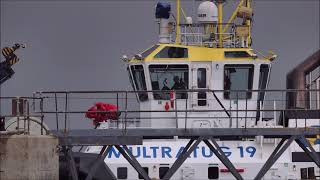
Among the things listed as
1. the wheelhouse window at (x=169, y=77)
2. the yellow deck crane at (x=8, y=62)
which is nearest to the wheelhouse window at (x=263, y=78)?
the wheelhouse window at (x=169, y=77)

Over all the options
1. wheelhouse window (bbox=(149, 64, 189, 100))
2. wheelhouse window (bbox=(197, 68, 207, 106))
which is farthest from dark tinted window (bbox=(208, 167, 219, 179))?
wheelhouse window (bbox=(149, 64, 189, 100))

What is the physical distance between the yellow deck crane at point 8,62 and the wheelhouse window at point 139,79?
3770 millimetres

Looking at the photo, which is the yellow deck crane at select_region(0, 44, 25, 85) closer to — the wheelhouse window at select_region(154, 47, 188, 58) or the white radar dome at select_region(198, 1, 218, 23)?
the wheelhouse window at select_region(154, 47, 188, 58)

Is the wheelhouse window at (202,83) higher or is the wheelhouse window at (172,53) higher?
the wheelhouse window at (172,53)

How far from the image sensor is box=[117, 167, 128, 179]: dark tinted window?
132 ft

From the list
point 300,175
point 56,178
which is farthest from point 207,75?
point 56,178

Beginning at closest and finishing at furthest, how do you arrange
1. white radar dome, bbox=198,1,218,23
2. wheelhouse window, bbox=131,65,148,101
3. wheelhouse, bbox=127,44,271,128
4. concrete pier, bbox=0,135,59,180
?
1. concrete pier, bbox=0,135,59,180
2. wheelhouse, bbox=127,44,271,128
3. wheelhouse window, bbox=131,65,148,101
4. white radar dome, bbox=198,1,218,23

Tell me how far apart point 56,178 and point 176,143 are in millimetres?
9600

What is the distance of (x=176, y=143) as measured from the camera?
134 feet

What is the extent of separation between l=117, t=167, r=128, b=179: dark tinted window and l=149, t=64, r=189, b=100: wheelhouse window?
3247mm

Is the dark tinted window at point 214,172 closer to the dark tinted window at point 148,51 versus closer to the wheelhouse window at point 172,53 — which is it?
the wheelhouse window at point 172,53

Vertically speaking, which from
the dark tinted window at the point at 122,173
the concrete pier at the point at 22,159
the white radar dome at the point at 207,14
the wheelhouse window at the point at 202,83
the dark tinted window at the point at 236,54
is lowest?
the dark tinted window at the point at 122,173

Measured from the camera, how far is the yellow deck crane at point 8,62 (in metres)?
41.2

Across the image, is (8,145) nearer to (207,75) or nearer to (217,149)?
(217,149)
